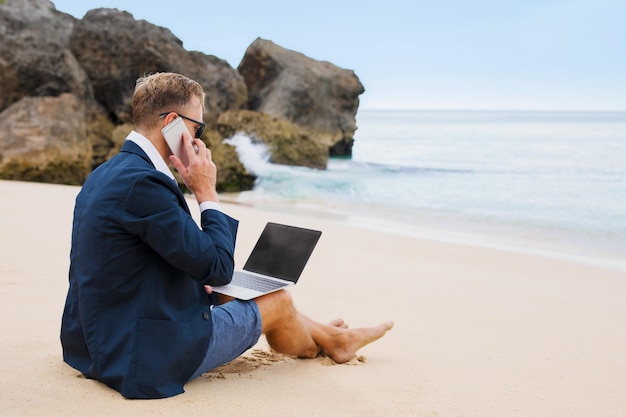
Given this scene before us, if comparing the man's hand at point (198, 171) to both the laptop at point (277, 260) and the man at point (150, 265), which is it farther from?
the laptop at point (277, 260)

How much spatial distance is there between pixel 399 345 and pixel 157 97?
2.13 m

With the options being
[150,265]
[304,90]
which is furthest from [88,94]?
[150,265]

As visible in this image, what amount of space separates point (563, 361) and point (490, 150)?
34.8 m

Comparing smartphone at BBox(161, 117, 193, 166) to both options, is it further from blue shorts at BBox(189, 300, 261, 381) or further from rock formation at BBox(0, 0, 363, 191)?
rock formation at BBox(0, 0, 363, 191)

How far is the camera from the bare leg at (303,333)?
325 cm

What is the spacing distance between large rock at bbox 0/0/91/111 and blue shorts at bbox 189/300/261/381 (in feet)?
49.2

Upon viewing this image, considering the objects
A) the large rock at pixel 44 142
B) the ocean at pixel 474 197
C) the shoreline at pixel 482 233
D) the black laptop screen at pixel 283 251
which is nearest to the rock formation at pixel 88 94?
the large rock at pixel 44 142

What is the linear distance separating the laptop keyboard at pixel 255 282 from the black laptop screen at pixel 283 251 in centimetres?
6

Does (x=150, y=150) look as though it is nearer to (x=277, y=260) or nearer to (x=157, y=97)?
(x=157, y=97)

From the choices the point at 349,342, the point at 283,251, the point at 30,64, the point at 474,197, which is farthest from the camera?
the point at 474,197

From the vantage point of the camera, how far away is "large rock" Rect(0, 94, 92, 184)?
44.8ft

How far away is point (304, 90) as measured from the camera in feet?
102

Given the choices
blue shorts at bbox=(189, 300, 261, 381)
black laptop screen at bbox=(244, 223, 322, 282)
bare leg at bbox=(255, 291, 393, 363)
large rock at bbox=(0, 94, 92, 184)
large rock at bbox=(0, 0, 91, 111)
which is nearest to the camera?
blue shorts at bbox=(189, 300, 261, 381)

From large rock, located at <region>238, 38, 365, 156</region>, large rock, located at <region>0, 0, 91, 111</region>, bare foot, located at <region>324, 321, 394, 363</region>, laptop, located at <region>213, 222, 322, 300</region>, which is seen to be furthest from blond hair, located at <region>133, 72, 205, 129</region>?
large rock, located at <region>238, 38, 365, 156</region>
